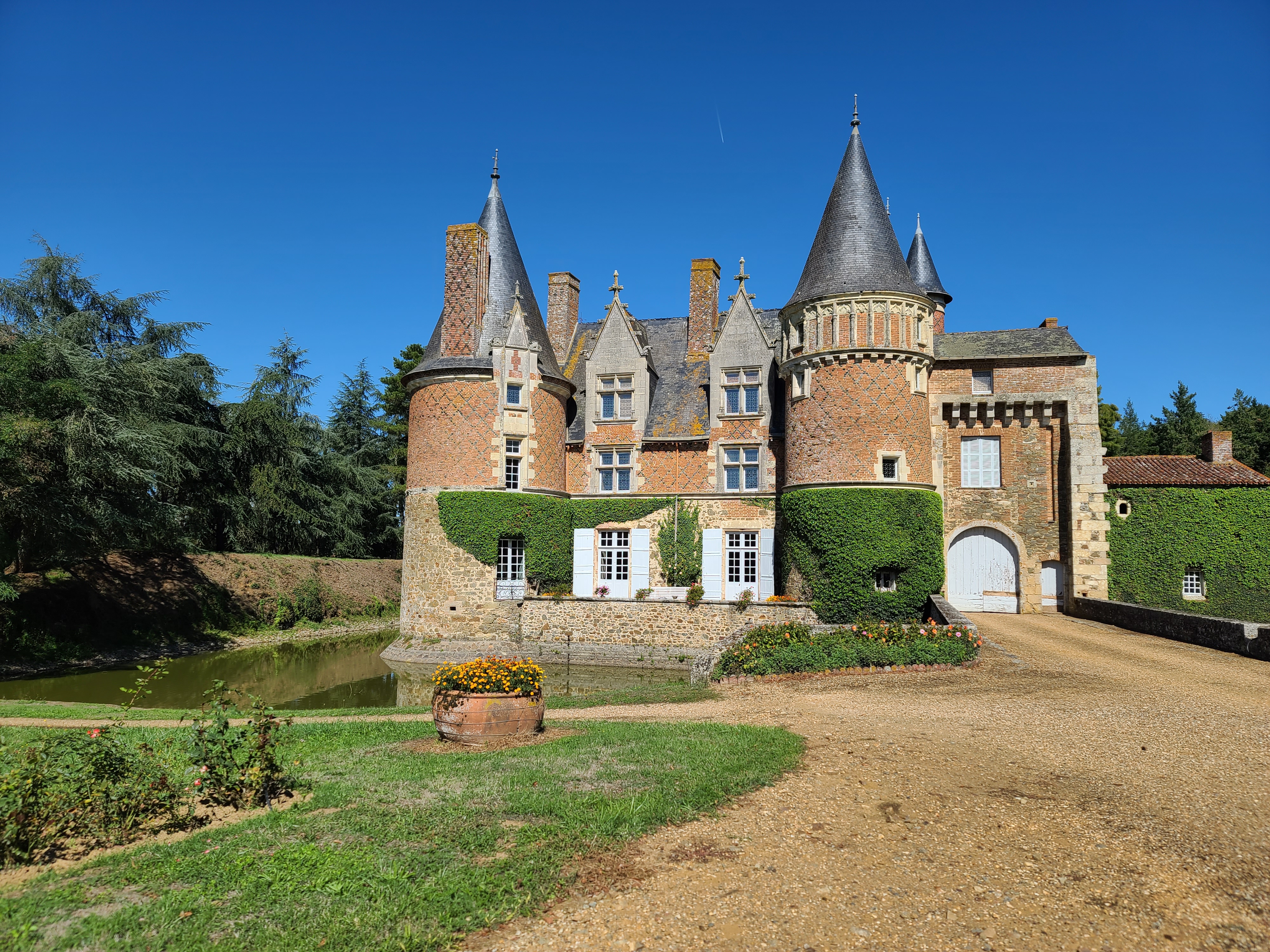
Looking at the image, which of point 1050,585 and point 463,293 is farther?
point 463,293

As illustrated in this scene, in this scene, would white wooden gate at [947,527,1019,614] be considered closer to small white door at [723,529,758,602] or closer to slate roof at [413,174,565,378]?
small white door at [723,529,758,602]

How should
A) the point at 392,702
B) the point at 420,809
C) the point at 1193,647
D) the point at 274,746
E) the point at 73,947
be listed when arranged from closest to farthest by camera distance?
the point at 73,947 < the point at 420,809 < the point at 274,746 < the point at 1193,647 < the point at 392,702

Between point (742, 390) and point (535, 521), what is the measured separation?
25.2 ft

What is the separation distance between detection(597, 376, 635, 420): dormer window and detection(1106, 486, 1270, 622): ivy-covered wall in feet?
47.8

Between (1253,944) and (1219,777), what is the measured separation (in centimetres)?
331

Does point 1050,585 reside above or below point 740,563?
below

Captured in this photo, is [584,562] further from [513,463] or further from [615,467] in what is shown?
[513,463]

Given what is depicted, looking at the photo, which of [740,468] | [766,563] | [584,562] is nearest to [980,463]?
[766,563]

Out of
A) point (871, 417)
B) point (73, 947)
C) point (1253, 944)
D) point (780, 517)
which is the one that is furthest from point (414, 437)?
point (1253, 944)

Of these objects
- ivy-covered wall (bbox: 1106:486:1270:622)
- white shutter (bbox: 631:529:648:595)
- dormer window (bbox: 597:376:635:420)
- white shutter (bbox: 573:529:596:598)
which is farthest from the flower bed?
dormer window (bbox: 597:376:635:420)

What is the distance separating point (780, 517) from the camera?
2245 centimetres

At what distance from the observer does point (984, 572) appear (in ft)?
71.1

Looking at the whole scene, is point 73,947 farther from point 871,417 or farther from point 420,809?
point 871,417

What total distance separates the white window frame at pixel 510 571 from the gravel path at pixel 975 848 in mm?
14294
